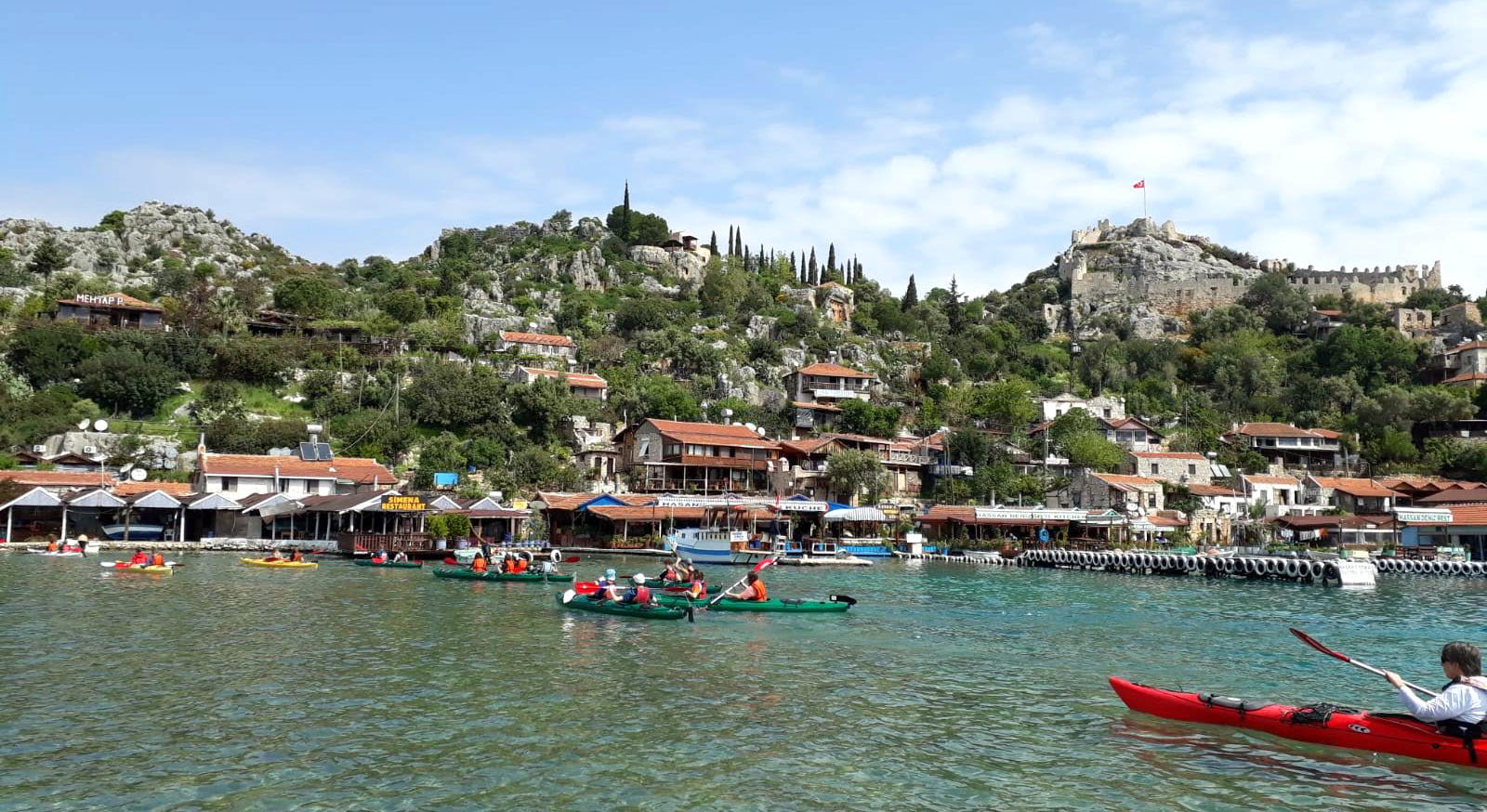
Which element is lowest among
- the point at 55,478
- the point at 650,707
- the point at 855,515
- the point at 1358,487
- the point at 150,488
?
the point at 650,707

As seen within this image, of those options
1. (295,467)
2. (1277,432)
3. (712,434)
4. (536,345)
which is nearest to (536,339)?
(536,345)

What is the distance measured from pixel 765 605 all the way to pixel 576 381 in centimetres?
5441

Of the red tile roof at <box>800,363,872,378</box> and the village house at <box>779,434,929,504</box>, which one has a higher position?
the red tile roof at <box>800,363,872,378</box>

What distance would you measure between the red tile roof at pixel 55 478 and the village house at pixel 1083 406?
72297 mm

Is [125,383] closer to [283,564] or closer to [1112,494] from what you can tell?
[283,564]

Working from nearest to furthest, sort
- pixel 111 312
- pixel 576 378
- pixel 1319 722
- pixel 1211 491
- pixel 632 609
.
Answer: pixel 1319 722, pixel 632 609, pixel 1211 491, pixel 576 378, pixel 111 312

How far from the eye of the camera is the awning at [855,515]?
62625 mm

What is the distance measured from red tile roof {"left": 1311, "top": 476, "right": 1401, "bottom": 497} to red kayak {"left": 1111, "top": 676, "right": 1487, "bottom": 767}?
231ft

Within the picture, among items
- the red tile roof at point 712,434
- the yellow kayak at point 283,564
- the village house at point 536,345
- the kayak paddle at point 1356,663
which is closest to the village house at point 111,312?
the village house at point 536,345

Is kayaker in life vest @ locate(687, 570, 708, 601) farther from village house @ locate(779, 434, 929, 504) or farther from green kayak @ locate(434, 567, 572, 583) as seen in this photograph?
village house @ locate(779, 434, 929, 504)

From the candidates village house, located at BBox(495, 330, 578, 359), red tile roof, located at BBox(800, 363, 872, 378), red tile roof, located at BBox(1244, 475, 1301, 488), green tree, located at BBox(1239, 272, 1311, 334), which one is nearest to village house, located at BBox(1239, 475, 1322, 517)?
red tile roof, located at BBox(1244, 475, 1301, 488)

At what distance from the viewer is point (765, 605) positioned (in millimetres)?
28547

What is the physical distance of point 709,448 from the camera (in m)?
69.9

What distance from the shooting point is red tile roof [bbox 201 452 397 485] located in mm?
57188
